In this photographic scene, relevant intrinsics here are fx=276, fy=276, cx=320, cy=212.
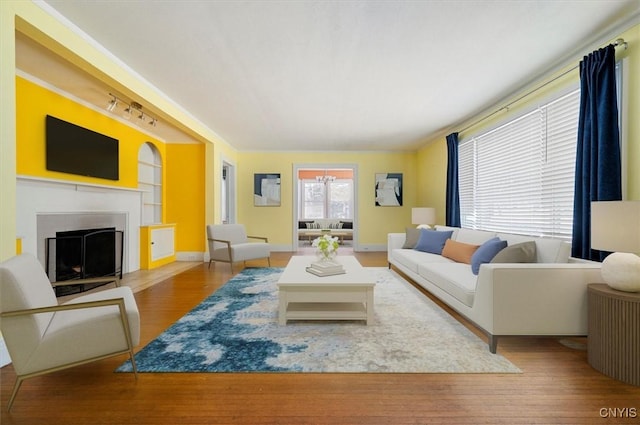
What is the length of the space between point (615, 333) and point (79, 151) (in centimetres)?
591

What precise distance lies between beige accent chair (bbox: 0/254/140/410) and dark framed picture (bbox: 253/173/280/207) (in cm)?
554

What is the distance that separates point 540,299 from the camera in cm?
211

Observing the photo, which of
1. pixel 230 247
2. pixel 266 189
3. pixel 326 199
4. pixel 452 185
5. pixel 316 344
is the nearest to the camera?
pixel 316 344

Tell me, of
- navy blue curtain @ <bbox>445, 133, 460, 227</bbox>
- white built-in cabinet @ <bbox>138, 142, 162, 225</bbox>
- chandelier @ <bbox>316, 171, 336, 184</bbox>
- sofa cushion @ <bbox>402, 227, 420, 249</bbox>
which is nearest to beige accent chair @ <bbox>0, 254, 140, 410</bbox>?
white built-in cabinet @ <bbox>138, 142, 162, 225</bbox>

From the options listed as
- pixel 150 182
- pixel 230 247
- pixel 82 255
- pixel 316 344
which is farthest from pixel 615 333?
pixel 150 182

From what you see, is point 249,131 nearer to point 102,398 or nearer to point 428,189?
point 428,189

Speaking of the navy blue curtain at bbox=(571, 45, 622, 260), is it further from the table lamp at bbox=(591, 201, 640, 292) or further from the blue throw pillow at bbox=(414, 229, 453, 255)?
the blue throw pillow at bbox=(414, 229, 453, 255)

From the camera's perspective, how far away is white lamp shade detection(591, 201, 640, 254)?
67.1 inches

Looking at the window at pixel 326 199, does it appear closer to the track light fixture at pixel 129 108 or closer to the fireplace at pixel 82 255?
the track light fixture at pixel 129 108

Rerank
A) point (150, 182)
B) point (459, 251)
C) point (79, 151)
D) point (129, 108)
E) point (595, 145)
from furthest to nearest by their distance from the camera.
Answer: point (150, 182) < point (129, 108) < point (79, 151) < point (459, 251) < point (595, 145)

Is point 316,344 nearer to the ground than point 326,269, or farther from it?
nearer to the ground

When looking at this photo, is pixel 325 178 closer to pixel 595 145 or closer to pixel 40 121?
pixel 40 121

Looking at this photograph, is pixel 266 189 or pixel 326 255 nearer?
pixel 326 255

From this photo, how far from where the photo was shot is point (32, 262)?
6.24ft
